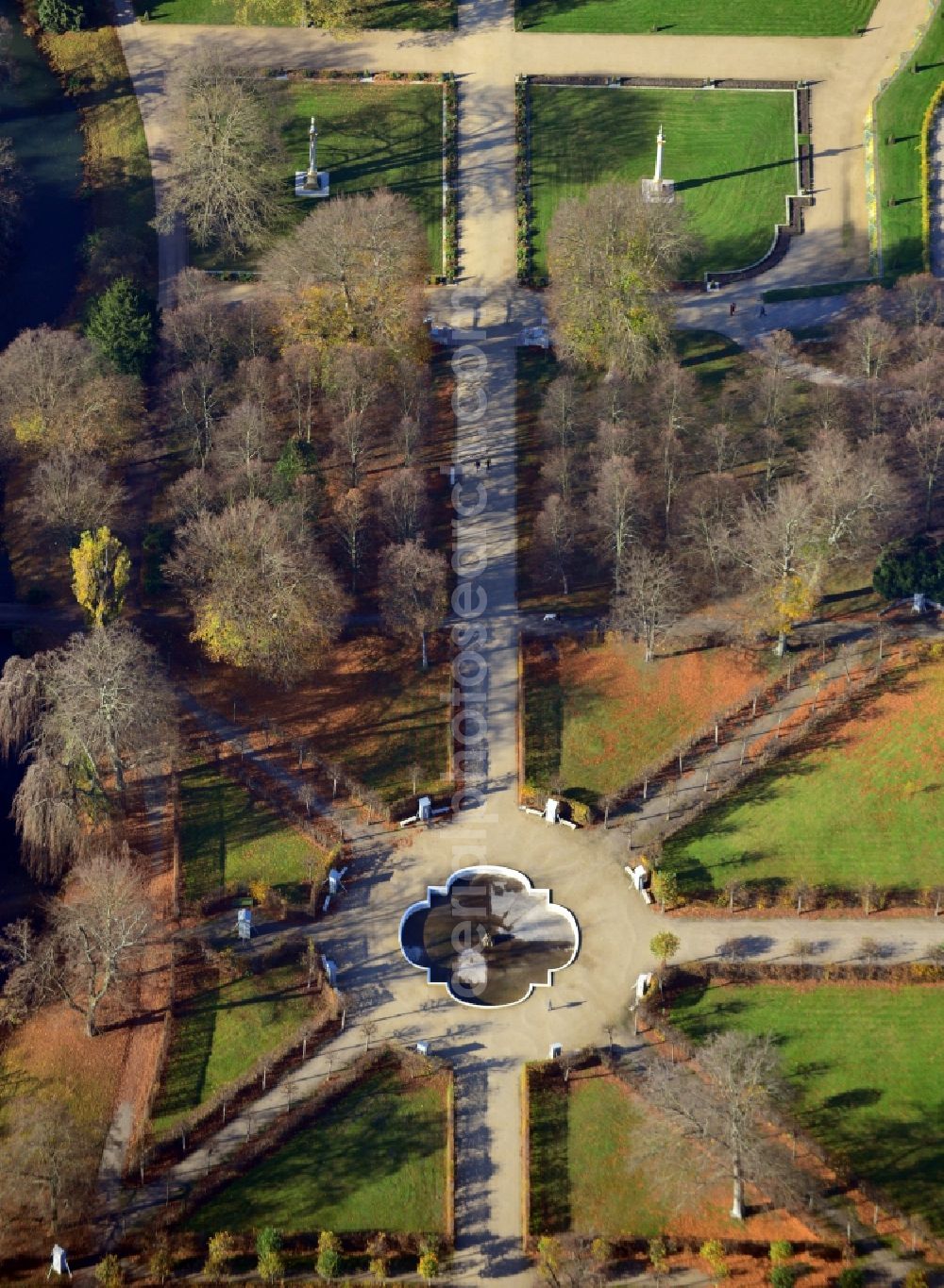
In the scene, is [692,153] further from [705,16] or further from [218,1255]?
[218,1255]

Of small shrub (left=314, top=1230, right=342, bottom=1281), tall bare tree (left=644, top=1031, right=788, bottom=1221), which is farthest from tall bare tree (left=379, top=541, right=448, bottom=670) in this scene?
small shrub (left=314, top=1230, right=342, bottom=1281)

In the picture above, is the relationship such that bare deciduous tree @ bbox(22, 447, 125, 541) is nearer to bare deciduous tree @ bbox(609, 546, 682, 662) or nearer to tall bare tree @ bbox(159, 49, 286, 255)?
tall bare tree @ bbox(159, 49, 286, 255)

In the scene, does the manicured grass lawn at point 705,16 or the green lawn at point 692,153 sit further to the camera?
the manicured grass lawn at point 705,16

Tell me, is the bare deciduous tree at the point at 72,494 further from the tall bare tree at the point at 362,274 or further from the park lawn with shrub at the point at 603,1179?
the park lawn with shrub at the point at 603,1179

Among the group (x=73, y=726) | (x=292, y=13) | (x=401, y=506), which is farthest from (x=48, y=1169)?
(x=292, y=13)

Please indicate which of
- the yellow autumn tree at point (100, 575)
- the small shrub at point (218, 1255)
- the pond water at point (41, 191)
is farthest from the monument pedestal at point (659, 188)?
the small shrub at point (218, 1255)

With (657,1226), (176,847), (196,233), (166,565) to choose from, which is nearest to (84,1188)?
(176,847)
